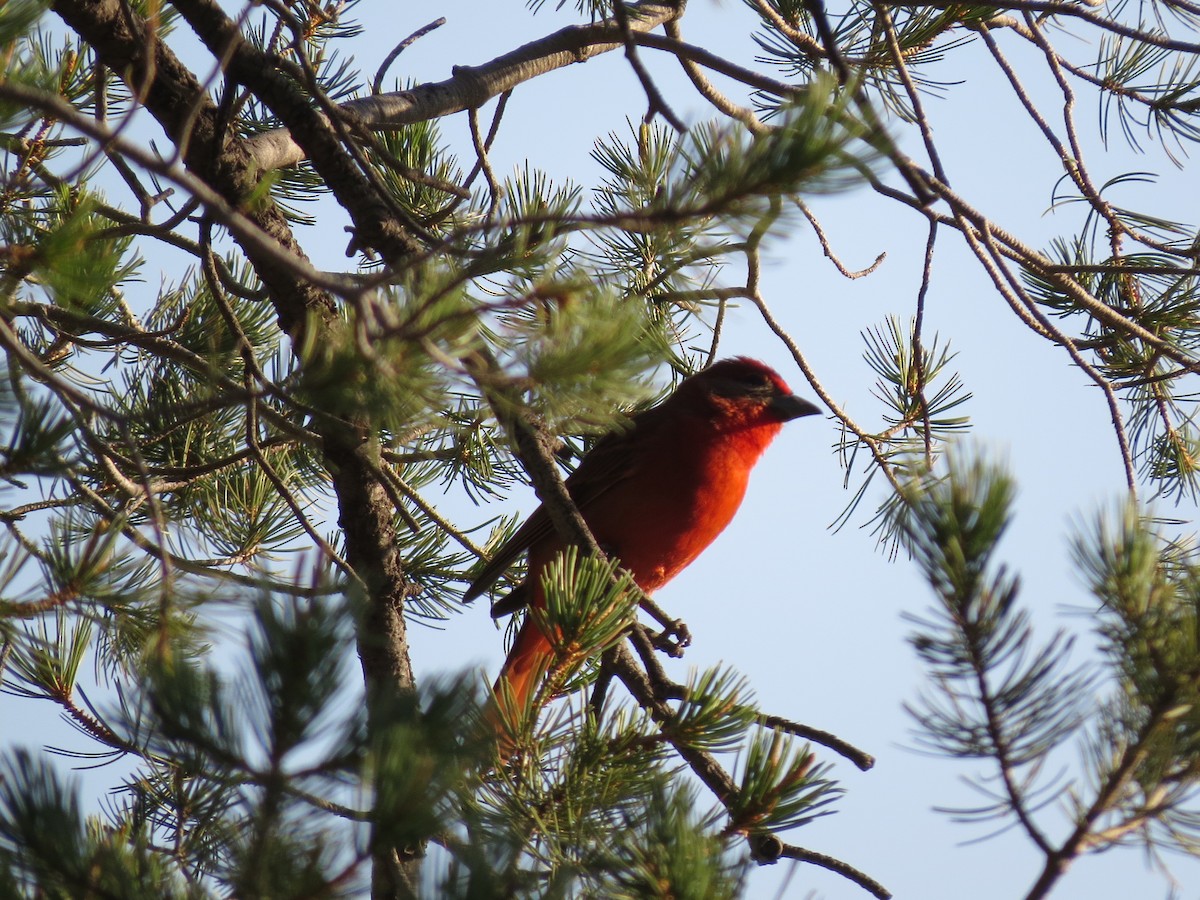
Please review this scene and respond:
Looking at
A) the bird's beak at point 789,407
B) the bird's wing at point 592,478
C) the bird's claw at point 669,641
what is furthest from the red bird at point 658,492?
the bird's claw at point 669,641

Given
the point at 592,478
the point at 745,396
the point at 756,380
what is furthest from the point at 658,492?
the point at 756,380

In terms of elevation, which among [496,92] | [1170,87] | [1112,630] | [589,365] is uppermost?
[1170,87]

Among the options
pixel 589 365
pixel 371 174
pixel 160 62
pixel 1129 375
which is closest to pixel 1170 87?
pixel 1129 375

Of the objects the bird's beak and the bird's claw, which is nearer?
the bird's claw

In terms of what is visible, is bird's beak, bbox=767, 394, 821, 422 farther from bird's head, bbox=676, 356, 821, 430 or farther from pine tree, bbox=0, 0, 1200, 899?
pine tree, bbox=0, 0, 1200, 899

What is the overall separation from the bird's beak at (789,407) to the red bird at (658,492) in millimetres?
178

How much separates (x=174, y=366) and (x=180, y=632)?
1.78 metres

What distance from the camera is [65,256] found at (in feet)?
5.78

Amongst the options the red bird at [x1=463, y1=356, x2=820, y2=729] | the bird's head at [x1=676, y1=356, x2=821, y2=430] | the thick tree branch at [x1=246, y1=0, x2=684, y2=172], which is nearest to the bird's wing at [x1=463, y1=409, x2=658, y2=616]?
the red bird at [x1=463, y1=356, x2=820, y2=729]

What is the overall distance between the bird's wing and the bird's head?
0.25m

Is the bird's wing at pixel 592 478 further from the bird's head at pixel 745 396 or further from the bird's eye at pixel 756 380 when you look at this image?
the bird's eye at pixel 756 380

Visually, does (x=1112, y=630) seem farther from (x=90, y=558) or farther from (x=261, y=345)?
(x=261, y=345)

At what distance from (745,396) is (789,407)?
20 cm

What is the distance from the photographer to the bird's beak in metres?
4.94
